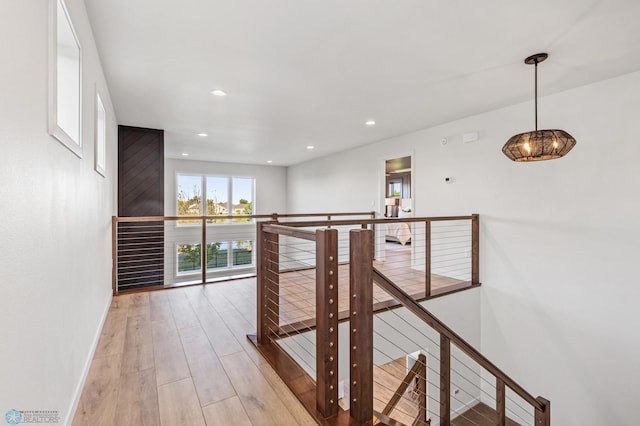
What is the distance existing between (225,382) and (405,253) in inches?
211

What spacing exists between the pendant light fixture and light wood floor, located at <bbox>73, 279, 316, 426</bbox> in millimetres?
2590

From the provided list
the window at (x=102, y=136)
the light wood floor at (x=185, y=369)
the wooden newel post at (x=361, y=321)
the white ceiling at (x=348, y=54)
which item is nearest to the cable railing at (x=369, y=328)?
the wooden newel post at (x=361, y=321)

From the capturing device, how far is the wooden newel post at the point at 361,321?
1.51 m

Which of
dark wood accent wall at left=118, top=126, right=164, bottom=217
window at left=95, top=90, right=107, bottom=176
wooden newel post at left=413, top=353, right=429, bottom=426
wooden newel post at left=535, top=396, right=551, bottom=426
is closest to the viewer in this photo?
wooden newel post at left=535, top=396, right=551, bottom=426

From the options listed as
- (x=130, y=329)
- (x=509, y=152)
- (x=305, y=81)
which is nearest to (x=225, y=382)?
(x=130, y=329)

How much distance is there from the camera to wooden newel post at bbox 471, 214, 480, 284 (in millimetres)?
4062

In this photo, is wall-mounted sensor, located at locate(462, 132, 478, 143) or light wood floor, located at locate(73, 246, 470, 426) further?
wall-mounted sensor, located at locate(462, 132, 478, 143)

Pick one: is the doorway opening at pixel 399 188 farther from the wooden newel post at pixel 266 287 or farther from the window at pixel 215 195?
the wooden newel post at pixel 266 287

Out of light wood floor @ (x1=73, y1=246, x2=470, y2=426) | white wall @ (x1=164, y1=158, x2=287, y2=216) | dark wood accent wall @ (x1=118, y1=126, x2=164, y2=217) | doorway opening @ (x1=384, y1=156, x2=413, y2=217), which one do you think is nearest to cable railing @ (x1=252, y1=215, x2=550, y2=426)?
light wood floor @ (x1=73, y1=246, x2=470, y2=426)

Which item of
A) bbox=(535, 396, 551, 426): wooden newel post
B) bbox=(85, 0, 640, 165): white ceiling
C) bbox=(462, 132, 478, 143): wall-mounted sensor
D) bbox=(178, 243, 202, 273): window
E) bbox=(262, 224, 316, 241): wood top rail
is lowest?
bbox=(535, 396, 551, 426): wooden newel post

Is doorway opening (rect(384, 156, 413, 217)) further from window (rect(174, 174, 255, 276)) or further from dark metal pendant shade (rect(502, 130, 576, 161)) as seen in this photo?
dark metal pendant shade (rect(502, 130, 576, 161))

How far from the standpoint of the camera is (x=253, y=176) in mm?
8594

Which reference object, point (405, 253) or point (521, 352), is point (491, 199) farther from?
point (405, 253)

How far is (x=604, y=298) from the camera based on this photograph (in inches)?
120
